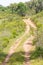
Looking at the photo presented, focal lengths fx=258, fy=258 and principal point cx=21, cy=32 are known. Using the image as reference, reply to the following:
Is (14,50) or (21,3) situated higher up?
(14,50)

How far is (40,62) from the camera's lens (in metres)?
18.4

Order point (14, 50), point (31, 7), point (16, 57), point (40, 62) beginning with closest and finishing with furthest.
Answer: point (40, 62) → point (16, 57) → point (14, 50) → point (31, 7)

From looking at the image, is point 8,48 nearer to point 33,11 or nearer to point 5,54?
point 5,54

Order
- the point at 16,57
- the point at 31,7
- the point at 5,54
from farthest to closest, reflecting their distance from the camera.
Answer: the point at 31,7
the point at 5,54
the point at 16,57

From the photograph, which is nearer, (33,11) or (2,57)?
(2,57)

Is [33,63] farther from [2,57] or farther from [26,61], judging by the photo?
[2,57]

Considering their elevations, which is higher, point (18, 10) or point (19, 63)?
point (19, 63)

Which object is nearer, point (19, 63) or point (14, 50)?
point (19, 63)

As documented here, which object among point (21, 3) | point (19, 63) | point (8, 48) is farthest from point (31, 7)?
point (19, 63)

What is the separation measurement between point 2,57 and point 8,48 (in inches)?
171

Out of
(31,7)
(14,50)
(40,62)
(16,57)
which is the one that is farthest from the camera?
(31,7)

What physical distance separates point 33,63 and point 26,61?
3.33 feet

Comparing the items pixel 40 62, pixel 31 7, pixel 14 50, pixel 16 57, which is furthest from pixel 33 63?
pixel 31 7

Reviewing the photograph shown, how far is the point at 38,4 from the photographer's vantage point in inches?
3844
